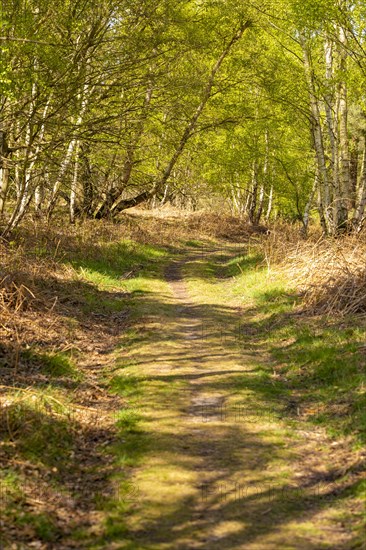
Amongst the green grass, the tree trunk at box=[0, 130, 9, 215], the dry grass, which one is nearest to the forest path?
the green grass

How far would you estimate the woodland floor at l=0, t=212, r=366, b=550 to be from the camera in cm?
533

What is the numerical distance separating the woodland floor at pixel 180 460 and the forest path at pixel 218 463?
0.05 ft

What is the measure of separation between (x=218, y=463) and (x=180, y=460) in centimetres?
39

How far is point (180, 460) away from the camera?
263 inches

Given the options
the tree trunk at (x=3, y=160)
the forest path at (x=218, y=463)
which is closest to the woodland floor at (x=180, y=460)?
the forest path at (x=218, y=463)

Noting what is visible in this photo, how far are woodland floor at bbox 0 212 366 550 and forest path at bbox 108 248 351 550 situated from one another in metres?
0.02

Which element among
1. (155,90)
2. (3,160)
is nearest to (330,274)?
(3,160)

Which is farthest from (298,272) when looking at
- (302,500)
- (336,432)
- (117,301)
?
(302,500)

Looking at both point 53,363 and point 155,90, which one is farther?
point 155,90

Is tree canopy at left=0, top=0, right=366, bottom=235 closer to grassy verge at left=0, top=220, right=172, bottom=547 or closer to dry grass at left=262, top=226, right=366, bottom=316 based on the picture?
dry grass at left=262, top=226, right=366, bottom=316

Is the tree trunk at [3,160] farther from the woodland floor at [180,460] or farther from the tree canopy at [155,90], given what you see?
the woodland floor at [180,460]

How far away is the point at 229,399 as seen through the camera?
341 inches

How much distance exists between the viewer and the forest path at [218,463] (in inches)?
209

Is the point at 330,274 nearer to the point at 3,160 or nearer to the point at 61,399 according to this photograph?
the point at 61,399
